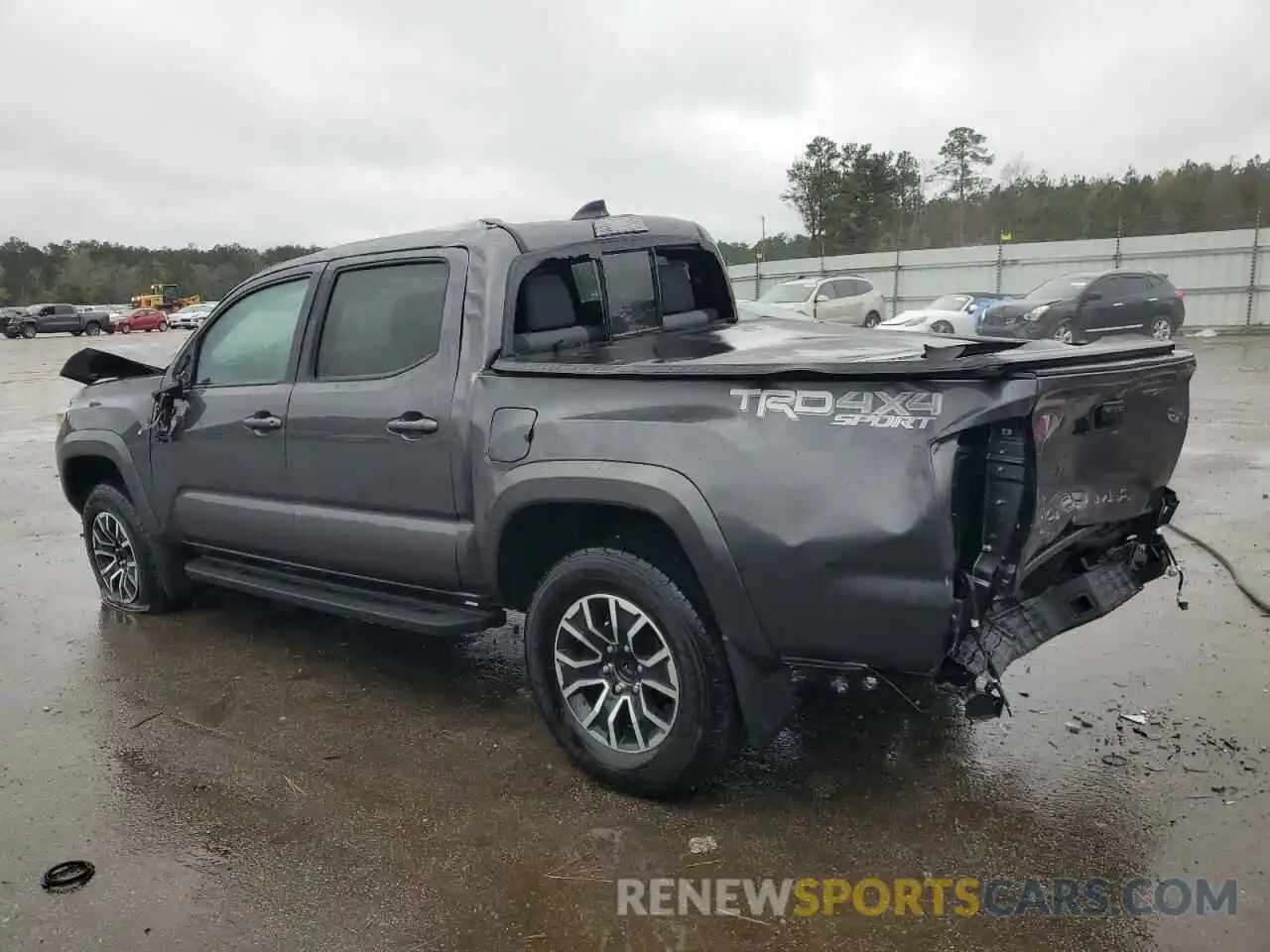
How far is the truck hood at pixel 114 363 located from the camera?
5.23 metres

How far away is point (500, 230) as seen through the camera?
377cm

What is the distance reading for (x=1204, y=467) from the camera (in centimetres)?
806

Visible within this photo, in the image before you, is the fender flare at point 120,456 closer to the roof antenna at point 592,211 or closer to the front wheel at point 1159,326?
the roof antenna at point 592,211

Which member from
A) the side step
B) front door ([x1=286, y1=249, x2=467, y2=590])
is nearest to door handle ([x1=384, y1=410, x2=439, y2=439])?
front door ([x1=286, y1=249, x2=467, y2=590])

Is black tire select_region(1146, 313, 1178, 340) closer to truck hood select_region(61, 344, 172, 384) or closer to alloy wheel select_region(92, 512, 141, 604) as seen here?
truck hood select_region(61, 344, 172, 384)

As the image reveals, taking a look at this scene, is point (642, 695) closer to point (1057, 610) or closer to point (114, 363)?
point (1057, 610)

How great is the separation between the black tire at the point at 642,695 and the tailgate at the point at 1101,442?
988mm

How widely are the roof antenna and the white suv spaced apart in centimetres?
1633

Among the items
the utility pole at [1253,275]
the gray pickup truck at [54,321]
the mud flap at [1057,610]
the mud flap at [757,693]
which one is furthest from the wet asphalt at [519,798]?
the gray pickup truck at [54,321]

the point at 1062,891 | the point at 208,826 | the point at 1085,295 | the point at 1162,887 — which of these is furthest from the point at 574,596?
the point at 1085,295

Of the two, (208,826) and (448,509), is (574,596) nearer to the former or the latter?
(448,509)

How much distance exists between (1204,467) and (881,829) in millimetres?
6509

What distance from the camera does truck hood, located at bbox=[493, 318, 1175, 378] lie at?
264 cm

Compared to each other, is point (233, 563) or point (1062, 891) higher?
point (233, 563)
